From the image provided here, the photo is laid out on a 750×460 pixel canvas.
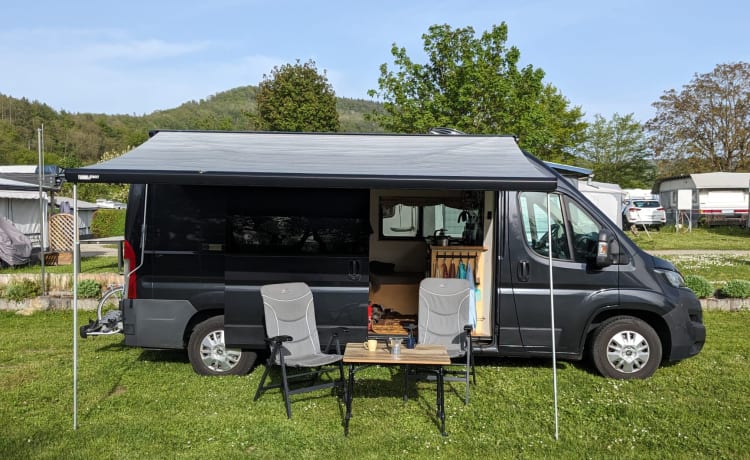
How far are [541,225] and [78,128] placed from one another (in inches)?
2478

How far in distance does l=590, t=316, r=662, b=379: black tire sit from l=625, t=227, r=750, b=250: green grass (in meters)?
13.3

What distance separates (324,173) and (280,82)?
3092 centimetres

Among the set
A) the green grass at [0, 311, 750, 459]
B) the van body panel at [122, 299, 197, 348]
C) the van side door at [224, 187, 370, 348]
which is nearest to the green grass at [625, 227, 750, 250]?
the green grass at [0, 311, 750, 459]

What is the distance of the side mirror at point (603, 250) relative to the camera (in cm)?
545

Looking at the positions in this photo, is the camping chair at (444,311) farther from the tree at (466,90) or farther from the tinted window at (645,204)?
the tinted window at (645,204)

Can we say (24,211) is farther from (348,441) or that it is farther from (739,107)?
(739,107)

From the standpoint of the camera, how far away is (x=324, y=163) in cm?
491

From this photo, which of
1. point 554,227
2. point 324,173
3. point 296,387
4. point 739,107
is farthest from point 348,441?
point 739,107

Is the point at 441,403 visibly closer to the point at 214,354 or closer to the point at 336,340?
Result: the point at 336,340

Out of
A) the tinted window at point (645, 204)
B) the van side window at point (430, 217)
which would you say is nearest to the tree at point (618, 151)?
the tinted window at point (645, 204)

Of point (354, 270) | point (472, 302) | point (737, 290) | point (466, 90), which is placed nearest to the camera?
point (354, 270)

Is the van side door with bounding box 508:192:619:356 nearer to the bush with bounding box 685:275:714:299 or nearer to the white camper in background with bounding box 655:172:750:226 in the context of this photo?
the bush with bounding box 685:275:714:299

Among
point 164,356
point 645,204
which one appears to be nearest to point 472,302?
point 164,356

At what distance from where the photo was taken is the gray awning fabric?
4371 mm
